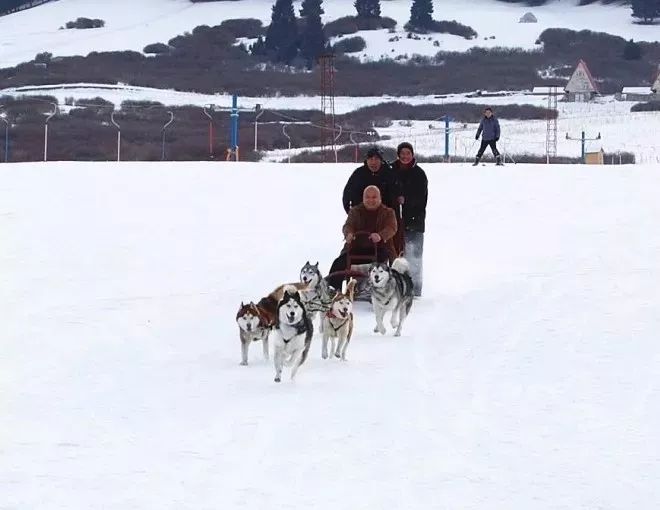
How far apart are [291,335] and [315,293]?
1484mm

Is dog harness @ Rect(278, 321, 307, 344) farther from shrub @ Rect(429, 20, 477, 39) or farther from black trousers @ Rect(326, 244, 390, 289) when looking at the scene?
shrub @ Rect(429, 20, 477, 39)

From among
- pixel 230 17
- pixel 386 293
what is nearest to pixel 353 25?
pixel 230 17

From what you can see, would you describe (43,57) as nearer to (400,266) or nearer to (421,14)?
(421,14)

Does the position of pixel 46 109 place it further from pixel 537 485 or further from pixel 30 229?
pixel 537 485

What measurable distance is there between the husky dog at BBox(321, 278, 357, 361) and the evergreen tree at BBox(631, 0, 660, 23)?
91150mm

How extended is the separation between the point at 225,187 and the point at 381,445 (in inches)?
528

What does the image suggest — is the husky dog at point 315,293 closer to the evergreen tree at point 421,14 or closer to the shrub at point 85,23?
the shrub at point 85,23

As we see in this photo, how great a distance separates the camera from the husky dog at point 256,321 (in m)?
9.23

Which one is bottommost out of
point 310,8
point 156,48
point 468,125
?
point 468,125

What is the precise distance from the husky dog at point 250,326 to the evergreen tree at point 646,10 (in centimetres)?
9135

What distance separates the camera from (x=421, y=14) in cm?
9200

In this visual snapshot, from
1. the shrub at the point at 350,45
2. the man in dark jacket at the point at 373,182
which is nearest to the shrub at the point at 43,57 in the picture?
the shrub at the point at 350,45

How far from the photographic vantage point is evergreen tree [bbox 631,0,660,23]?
316 feet

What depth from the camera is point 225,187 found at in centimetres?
2016
